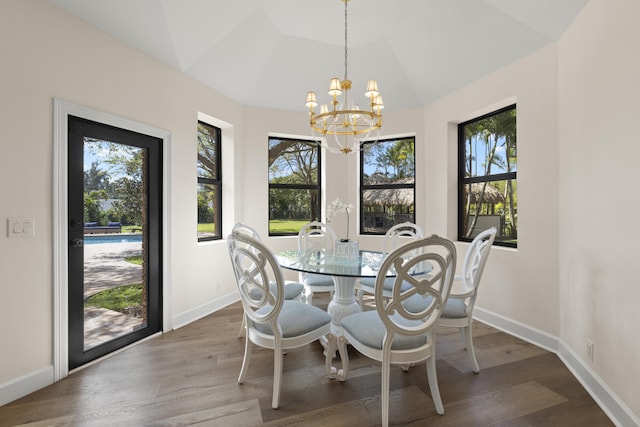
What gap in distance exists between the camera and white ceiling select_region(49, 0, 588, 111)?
2607mm

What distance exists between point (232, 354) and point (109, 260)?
4.15ft

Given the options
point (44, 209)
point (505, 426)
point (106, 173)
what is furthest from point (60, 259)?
point (505, 426)

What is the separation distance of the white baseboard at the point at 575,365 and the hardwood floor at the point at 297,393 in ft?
0.19

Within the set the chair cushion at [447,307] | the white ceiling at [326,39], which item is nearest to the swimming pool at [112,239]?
the white ceiling at [326,39]

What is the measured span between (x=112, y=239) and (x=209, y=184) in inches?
56.5

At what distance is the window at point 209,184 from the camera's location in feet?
12.6

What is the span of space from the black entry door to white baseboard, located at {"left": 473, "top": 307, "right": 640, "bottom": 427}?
10.8 ft

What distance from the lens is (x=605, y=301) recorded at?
79.2 inches

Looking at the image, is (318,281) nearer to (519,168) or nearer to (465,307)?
(465,307)

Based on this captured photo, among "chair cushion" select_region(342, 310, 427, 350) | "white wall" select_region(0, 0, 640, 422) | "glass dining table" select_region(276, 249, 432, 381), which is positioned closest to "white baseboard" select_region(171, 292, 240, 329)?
"white wall" select_region(0, 0, 640, 422)

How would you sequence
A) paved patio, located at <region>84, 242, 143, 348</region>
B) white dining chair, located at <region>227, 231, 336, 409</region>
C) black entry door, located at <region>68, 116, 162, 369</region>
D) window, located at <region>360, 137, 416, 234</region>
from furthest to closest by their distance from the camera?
window, located at <region>360, 137, 416, 234</region> < paved patio, located at <region>84, 242, 143, 348</region> < black entry door, located at <region>68, 116, 162, 369</region> < white dining chair, located at <region>227, 231, 336, 409</region>

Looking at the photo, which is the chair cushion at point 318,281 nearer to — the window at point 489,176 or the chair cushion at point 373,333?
the chair cushion at point 373,333

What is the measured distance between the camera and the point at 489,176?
11.6ft

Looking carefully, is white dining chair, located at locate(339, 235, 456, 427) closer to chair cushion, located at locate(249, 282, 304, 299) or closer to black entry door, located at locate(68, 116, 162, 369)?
chair cushion, located at locate(249, 282, 304, 299)
